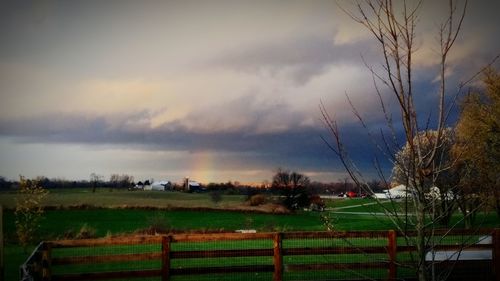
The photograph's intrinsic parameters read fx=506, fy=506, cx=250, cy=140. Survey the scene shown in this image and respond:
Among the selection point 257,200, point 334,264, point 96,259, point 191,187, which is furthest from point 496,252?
point 191,187

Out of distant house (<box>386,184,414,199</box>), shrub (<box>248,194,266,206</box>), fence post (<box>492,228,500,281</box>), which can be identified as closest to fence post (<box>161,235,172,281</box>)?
distant house (<box>386,184,414,199</box>)

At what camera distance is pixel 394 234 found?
12305 mm

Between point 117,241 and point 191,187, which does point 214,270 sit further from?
point 191,187

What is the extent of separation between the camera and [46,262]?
37.6 ft

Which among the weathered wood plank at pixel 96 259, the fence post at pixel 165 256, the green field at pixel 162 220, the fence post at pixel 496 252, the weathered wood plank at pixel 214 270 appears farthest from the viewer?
the green field at pixel 162 220

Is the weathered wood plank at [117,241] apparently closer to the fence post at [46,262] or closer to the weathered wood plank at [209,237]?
the fence post at [46,262]

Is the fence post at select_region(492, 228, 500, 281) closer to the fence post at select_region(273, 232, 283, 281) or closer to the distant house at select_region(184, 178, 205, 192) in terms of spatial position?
the fence post at select_region(273, 232, 283, 281)

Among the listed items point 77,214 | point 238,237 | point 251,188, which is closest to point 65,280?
point 238,237

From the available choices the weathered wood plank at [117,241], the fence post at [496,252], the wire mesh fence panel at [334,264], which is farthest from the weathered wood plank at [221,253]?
the fence post at [496,252]

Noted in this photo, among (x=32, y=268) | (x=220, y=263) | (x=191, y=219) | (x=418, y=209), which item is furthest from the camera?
(x=191, y=219)

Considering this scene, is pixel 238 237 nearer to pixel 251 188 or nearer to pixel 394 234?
pixel 394 234

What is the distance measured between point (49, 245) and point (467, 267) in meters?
10.1

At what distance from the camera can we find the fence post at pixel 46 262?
11383 millimetres

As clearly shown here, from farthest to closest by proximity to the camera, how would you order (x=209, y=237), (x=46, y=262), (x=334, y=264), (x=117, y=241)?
(x=209, y=237)
(x=117, y=241)
(x=46, y=262)
(x=334, y=264)
